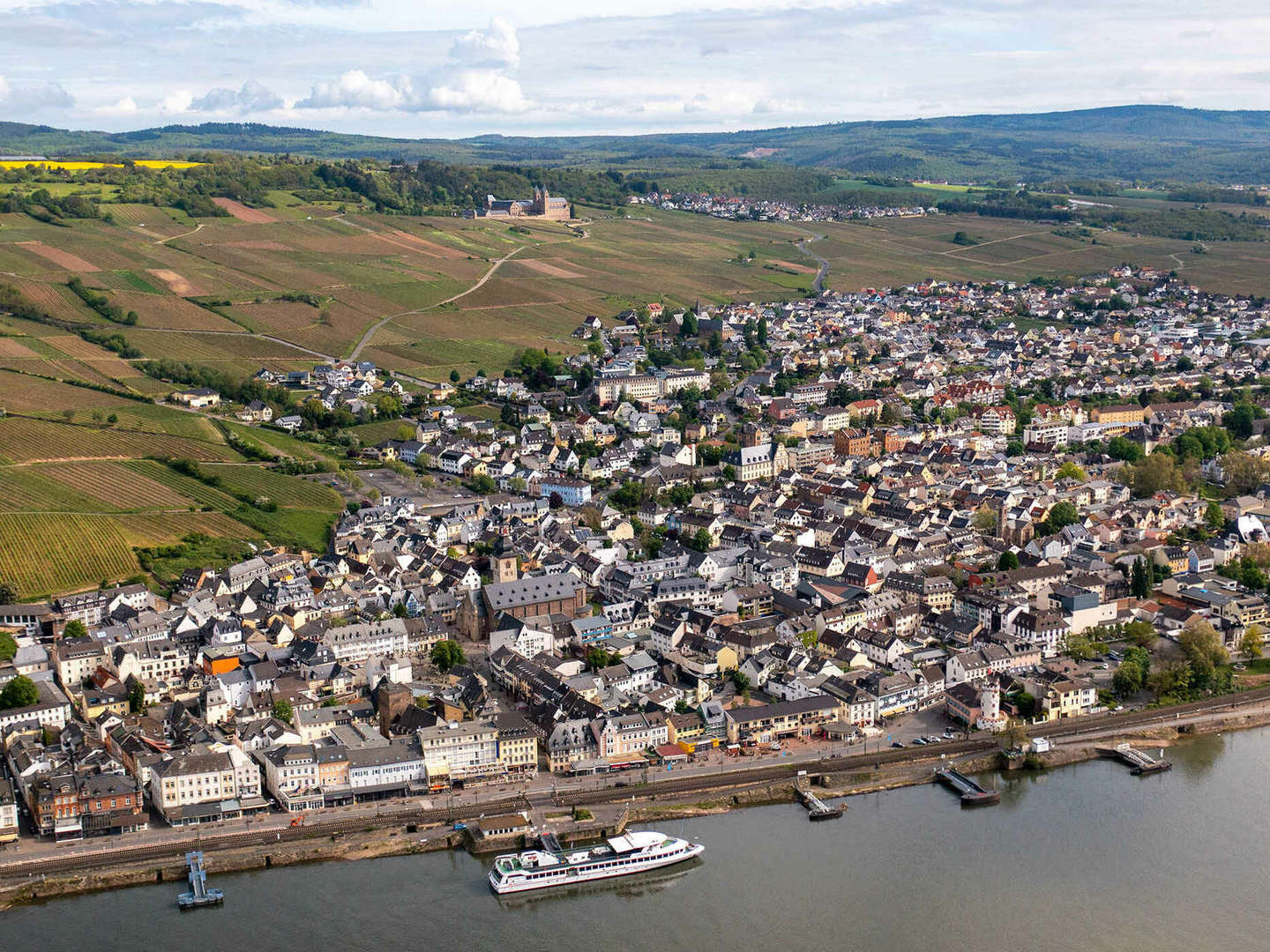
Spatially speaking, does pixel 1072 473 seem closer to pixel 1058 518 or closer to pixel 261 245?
pixel 1058 518

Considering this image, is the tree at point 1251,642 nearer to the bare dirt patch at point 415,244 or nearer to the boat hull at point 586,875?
the boat hull at point 586,875

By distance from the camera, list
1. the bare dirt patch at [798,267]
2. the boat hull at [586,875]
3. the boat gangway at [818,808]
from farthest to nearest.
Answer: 1. the bare dirt patch at [798,267]
2. the boat gangway at [818,808]
3. the boat hull at [586,875]

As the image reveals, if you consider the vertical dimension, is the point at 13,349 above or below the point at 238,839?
above

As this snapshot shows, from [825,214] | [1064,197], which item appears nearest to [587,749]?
[825,214]

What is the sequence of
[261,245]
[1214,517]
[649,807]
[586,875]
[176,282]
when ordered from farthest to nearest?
1. [261,245]
2. [176,282]
3. [1214,517]
4. [649,807]
5. [586,875]

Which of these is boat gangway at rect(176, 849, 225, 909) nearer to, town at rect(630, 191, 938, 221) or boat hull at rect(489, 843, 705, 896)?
boat hull at rect(489, 843, 705, 896)

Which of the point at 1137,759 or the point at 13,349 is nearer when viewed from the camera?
the point at 1137,759

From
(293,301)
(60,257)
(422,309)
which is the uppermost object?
(60,257)

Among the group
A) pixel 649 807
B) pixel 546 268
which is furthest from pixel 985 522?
pixel 546 268

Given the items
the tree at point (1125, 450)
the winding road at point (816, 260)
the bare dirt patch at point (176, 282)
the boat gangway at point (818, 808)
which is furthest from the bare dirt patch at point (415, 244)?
the boat gangway at point (818, 808)
